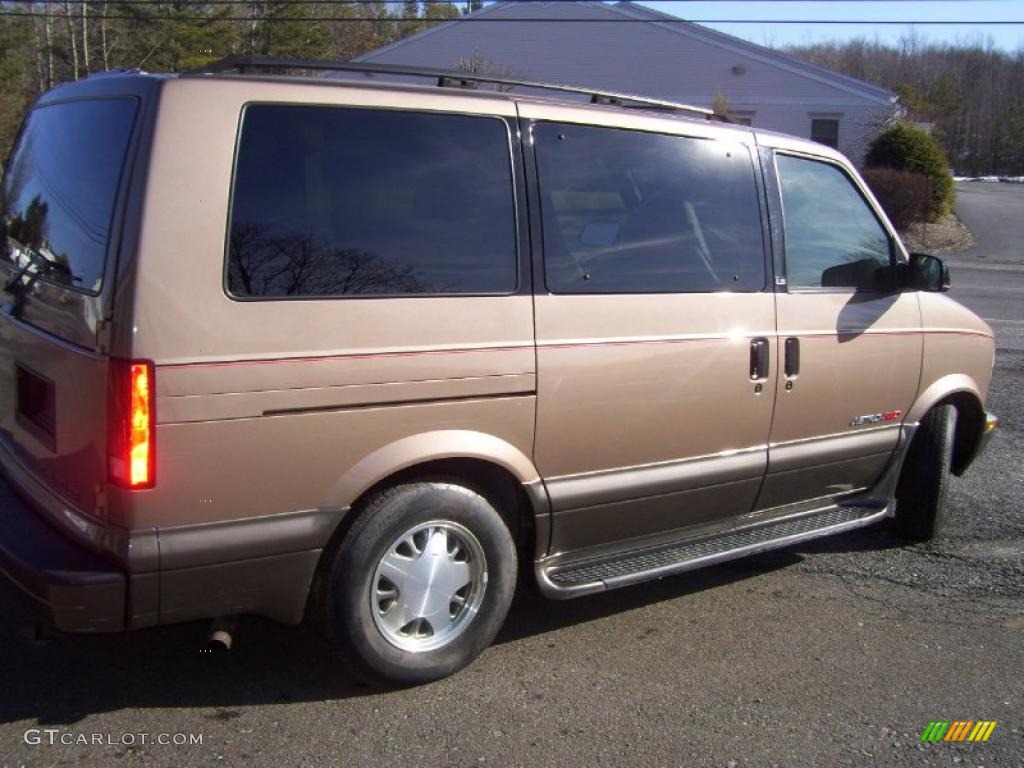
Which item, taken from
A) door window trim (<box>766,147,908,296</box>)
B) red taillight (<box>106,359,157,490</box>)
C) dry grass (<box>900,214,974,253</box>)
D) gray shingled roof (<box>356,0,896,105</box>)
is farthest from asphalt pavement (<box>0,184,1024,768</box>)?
gray shingled roof (<box>356,0,896,105</box>)

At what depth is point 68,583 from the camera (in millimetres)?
3014

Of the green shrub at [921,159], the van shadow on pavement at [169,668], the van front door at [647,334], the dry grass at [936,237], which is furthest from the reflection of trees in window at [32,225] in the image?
the green shrub at [921,159]

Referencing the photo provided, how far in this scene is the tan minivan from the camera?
10.1 ft

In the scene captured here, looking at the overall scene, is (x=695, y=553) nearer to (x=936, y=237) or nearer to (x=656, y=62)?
(x=936, y=237)

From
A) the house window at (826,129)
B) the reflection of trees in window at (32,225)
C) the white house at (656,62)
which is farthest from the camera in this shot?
the house window at (826,129)

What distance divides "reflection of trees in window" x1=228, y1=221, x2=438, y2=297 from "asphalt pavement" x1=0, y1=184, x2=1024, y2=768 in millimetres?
1322

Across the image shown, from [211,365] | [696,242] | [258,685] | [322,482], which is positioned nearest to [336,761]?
[258,685]

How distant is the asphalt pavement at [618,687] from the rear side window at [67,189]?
44.9 inches

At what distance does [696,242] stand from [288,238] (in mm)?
1865

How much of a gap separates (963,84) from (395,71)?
108 meters

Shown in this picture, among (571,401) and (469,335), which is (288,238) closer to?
(469,335)

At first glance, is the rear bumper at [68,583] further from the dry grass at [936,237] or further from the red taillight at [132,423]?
the dry grass at [936,237]

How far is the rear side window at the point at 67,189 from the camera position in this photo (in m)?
3.21

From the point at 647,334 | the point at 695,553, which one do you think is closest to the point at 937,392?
the point at 695,553
